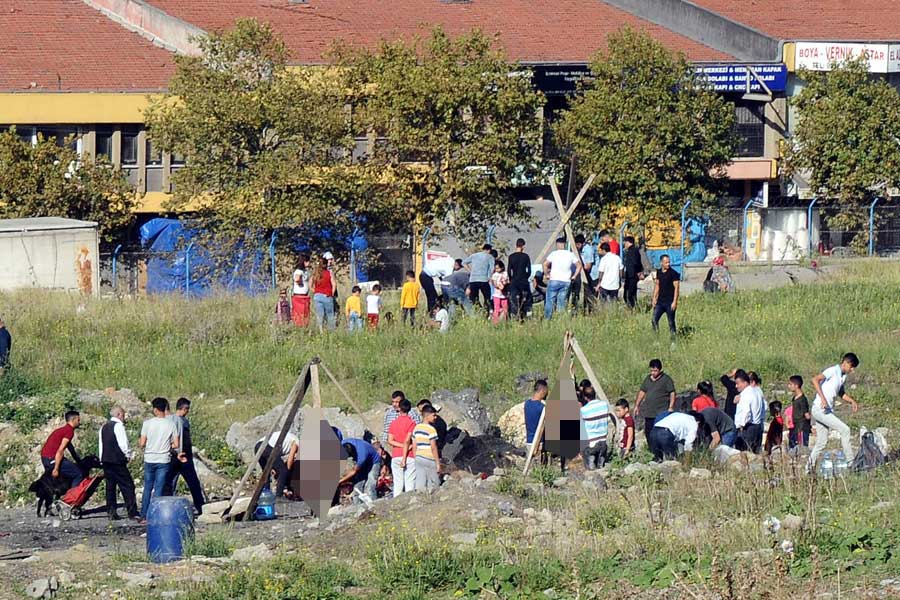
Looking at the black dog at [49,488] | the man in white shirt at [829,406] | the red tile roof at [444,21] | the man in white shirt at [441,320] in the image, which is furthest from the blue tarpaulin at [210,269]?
the man in white shirt at [829,406]

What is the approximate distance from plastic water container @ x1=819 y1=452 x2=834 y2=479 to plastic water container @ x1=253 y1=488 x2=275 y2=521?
5.63m

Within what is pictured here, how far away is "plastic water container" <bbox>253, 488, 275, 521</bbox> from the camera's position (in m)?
17.2

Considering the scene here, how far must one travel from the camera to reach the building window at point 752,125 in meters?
45.7

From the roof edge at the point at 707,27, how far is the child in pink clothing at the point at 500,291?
22.1m

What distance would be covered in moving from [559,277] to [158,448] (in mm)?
10278

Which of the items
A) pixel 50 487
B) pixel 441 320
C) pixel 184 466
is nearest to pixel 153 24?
pixel 441 320

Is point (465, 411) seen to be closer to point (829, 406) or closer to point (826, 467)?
point (829, 406)

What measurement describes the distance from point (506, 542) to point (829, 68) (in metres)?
34.2

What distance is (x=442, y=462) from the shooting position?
1903 cm

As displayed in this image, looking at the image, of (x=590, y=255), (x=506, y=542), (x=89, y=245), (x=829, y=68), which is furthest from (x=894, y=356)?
(x=829, y=68)

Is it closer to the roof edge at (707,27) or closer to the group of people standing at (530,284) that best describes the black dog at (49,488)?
the group of people standing at (530,284)

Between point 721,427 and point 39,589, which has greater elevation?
point 721,427

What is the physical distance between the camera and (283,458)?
18062 mm

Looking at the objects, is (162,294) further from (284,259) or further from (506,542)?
(506,542)
